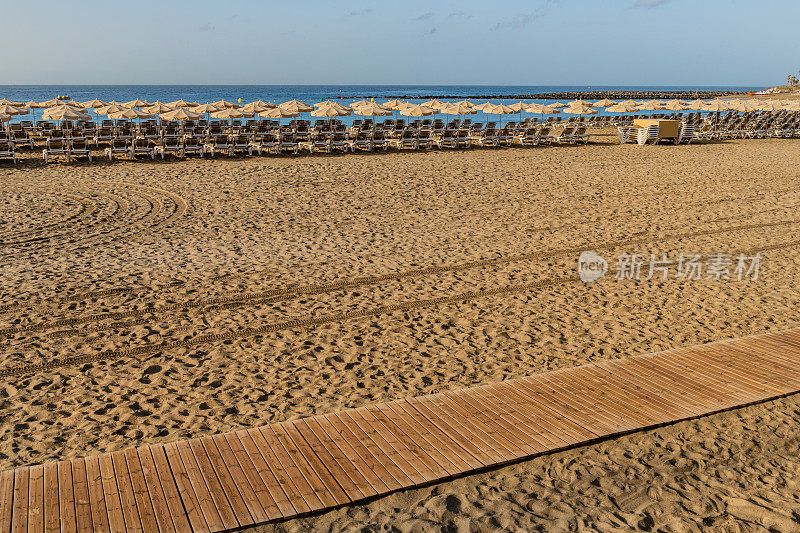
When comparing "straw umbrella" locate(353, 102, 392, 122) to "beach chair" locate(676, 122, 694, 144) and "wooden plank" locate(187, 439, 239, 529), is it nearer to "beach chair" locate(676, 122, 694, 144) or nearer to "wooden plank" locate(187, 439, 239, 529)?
"beach chair" locate(676, 122, 694, 144)

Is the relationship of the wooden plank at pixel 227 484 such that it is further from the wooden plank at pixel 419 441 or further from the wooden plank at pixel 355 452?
the wooden plank at pixel 419 441

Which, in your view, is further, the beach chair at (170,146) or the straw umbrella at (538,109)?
the straw umbrella at (538,109)

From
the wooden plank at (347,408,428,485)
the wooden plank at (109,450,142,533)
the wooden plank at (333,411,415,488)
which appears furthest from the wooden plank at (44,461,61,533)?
the wooden plank at (347,408,428,485)

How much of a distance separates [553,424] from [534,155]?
14761mm

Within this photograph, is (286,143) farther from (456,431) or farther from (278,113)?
(456,431)

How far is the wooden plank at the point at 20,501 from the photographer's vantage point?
3.06 m

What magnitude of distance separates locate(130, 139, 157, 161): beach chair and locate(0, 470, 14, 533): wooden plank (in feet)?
42.3

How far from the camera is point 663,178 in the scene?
542 inches

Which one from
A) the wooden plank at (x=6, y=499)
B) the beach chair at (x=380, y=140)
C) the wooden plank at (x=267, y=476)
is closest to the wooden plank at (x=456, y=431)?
the wooden plank at (x=267, y=476)

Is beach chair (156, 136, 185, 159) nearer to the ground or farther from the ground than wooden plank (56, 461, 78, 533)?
farther from the ground

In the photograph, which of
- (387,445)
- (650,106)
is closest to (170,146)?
(387,445)

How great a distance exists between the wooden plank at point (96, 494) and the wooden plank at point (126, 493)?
0.08 meters

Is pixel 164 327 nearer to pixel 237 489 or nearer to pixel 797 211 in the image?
pixel 237 489

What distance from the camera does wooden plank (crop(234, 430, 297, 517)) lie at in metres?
3.22
